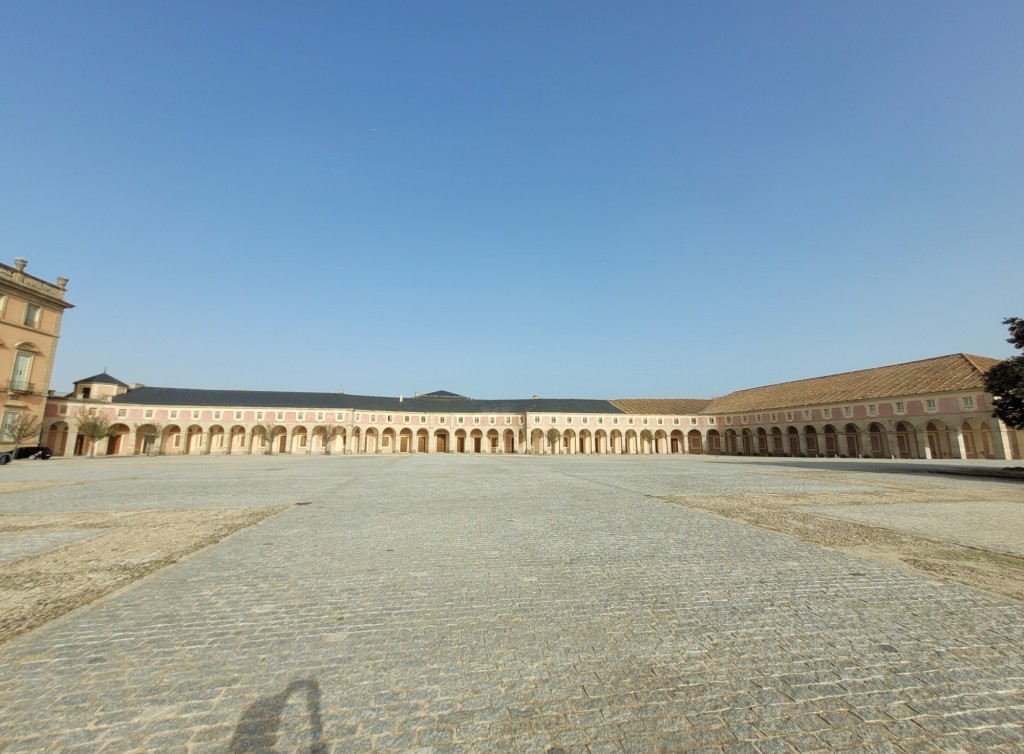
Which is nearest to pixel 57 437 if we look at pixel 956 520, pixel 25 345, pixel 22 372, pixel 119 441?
pixel 119 441

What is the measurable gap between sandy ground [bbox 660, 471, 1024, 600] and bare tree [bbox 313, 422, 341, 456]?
57.1 metres

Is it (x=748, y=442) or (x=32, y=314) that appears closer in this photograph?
(x=32, y=314)

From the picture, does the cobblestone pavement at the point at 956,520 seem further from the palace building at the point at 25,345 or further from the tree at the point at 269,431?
the tree at the point at 269,431

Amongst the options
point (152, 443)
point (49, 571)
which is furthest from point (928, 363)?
point (152, 443)

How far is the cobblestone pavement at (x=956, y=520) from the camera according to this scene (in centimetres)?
649

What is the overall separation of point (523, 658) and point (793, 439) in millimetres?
61087

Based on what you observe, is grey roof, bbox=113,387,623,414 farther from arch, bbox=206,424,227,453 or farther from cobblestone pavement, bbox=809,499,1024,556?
cobblestone pavement, bbox=809,499,1024,556

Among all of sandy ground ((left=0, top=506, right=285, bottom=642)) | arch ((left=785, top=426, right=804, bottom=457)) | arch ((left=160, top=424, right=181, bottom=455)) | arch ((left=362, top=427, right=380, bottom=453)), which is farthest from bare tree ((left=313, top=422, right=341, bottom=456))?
arch ((left=785, top=426, right=804, bottom=457))

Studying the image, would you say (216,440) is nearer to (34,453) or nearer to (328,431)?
(328,431)

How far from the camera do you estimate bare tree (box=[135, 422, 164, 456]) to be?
5519 cm

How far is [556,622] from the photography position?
354 centimetres

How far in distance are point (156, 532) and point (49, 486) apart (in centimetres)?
1168

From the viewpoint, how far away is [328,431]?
60594 mm

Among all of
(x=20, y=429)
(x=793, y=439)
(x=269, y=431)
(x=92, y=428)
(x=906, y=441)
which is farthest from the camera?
A: (x=269, y=431)
